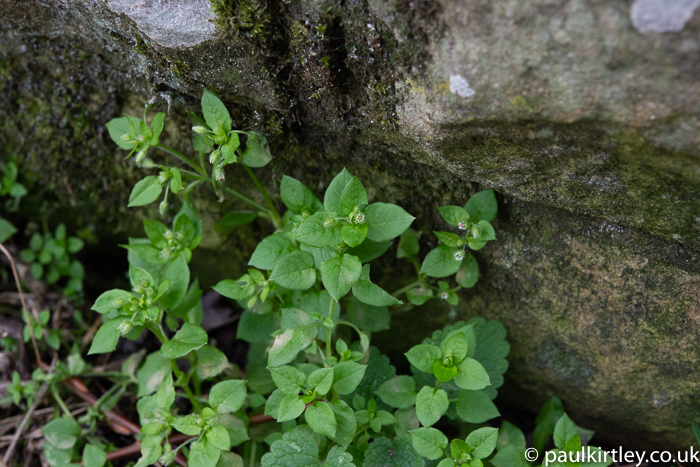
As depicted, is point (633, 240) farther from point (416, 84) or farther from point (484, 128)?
point (416, 84)

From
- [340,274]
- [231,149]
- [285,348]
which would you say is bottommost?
[285,348]

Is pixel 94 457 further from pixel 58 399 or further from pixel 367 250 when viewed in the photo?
pixel 367 250

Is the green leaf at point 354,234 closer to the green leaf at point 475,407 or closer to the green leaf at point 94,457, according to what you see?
the green leaf at point 475,407

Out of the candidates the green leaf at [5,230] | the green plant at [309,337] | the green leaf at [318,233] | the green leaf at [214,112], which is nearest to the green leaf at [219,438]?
the green plant at [309,337]

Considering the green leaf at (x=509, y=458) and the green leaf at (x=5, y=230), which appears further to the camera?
the green leaf at (x=5, y=230)

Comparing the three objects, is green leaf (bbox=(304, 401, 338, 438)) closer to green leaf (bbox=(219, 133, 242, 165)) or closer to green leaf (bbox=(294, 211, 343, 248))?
green leaf (bbox=(294, 211, 343, 248))

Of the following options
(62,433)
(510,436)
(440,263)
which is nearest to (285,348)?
(440,263)
